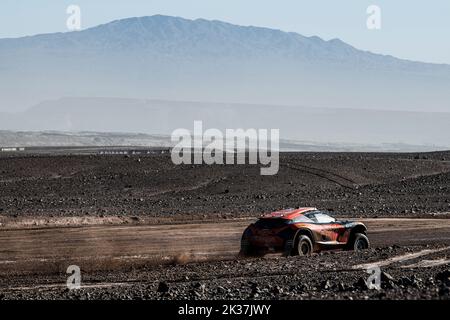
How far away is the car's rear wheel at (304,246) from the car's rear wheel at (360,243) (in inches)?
55.1

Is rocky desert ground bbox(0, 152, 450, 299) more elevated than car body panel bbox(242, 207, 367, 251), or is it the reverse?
car body panel bbox(242, 207, 367, 251)

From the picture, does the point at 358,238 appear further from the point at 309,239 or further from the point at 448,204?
the point at 448,204

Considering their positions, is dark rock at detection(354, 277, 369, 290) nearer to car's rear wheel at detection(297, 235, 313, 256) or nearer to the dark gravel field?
car's rear wheel at detection(297, 235, 313, 256)

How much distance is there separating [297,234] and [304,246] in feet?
1.45

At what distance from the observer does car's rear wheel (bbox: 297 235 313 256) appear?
23.3 meters

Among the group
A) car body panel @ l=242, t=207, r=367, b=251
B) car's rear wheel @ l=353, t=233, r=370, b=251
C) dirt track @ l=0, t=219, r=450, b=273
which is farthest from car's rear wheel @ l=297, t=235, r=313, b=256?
dirt track @ l=0, t=219, r=450, b=273

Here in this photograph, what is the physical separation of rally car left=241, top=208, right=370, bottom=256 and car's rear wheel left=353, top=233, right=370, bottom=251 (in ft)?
0.08

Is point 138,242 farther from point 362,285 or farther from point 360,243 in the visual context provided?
point 362,285

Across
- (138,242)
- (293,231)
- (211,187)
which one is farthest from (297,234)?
(211,187)

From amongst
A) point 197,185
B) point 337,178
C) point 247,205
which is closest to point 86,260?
point 247,205
